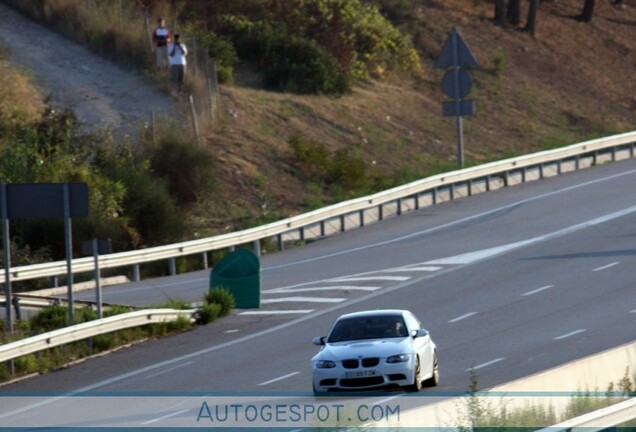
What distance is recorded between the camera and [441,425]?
11.7 m

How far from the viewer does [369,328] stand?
1770 cm

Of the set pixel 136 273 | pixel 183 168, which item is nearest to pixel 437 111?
pixel 183 168

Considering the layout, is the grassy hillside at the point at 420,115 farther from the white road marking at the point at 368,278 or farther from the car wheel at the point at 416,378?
the car wheel at the point at 416,378

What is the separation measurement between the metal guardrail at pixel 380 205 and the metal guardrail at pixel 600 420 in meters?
18.6

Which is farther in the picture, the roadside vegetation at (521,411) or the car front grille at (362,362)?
the car front grille at (362,362)

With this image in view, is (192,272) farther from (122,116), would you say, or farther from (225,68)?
(225,68)

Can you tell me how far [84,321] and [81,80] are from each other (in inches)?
909

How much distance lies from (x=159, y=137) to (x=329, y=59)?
44.3 feet

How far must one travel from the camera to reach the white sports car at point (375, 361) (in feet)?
54.7

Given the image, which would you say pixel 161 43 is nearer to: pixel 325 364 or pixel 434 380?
pixel 434 380

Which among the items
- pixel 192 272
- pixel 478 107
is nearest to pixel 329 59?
pixel 478 107

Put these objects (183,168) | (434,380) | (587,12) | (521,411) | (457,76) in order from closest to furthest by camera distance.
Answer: (521,411) < (434,380) < (183,168) < (457,76) < (587,12)

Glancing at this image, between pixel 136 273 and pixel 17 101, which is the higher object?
pixel 17 101

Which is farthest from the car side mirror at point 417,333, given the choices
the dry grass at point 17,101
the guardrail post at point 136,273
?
the dry grass at point 17,101
